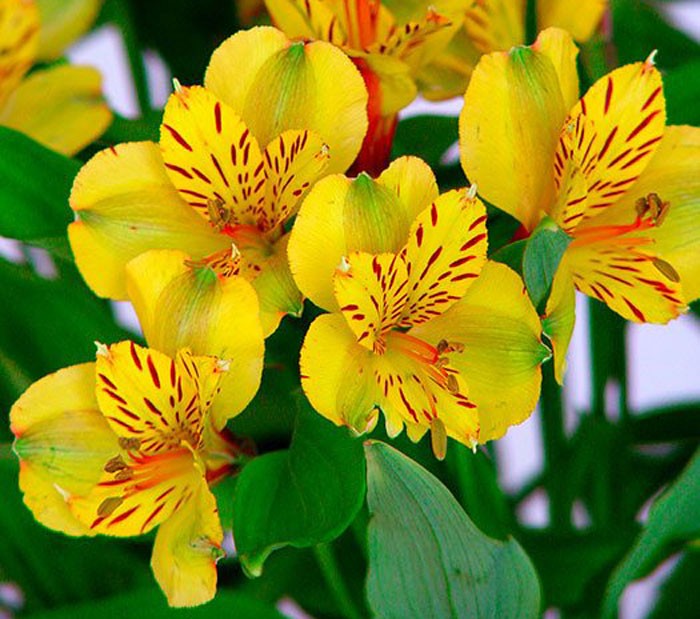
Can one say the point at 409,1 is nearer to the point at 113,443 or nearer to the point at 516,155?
the point at 516,155

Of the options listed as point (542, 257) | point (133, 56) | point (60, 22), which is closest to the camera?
point (542, 257)

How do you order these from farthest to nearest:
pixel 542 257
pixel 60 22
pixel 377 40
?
1. pixel 60 22
2. pixel 377 40
3. pixel 542 257

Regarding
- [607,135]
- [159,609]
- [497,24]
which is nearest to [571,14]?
[497,24]

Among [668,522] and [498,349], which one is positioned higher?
[498,349]

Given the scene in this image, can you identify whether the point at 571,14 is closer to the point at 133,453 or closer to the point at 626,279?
the point at 626,279

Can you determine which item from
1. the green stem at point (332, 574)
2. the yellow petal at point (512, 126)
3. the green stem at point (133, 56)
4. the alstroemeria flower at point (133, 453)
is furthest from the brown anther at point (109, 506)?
the green stem at point (133, 56)

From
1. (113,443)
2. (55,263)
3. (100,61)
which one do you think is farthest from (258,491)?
Result: (100,61)

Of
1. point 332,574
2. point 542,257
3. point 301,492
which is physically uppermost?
point 542,257
